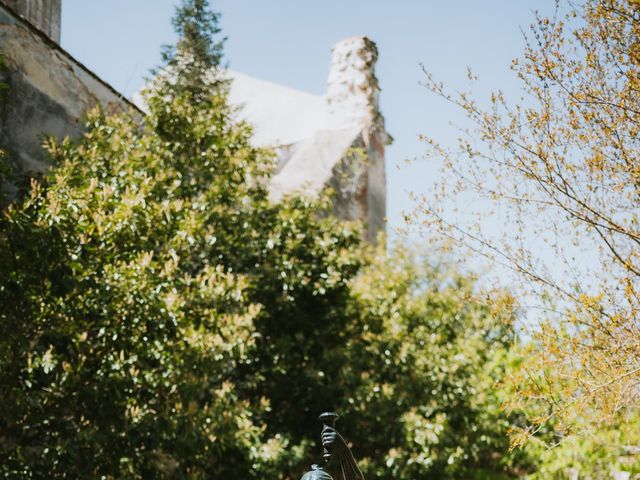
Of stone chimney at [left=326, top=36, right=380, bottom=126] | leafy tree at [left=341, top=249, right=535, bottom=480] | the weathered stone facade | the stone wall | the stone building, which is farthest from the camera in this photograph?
stone chimney at [left=326, top=36, right=380, bottom=126]

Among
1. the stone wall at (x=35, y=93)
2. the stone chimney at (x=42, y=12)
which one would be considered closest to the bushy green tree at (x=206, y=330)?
the stone wall at (x=35, y=93)

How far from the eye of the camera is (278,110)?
19203 millimetres

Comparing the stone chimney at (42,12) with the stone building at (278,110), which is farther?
the stone chimney at (42,12)

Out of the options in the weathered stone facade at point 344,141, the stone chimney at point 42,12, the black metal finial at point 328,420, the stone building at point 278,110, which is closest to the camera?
the black metal finial at point 328,420

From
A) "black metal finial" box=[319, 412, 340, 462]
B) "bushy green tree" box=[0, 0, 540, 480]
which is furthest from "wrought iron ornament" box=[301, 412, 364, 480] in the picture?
"bushy green tree" box=[0, 0, 540, 480]

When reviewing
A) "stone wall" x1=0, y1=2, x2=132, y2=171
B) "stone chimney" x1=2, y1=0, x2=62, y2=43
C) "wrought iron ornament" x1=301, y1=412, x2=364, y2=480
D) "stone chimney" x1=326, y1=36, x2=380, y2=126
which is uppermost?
"stone chimney" x1=326, y1=36, x2=380, y2=126

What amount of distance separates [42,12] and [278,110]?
8.97 metres

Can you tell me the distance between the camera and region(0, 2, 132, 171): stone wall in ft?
25.7

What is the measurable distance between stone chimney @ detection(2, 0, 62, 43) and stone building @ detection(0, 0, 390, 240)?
0.01m

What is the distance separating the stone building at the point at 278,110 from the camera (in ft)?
26.3

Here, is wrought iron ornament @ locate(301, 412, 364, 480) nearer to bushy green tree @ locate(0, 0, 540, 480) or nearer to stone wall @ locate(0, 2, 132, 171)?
bushy green tree @ locate(0, 0, 540, 480)

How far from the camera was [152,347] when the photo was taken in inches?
247

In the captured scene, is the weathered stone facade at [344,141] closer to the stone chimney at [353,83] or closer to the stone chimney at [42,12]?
the stone chimney at [353,83]

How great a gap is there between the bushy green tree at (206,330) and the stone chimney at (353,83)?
401 cm
